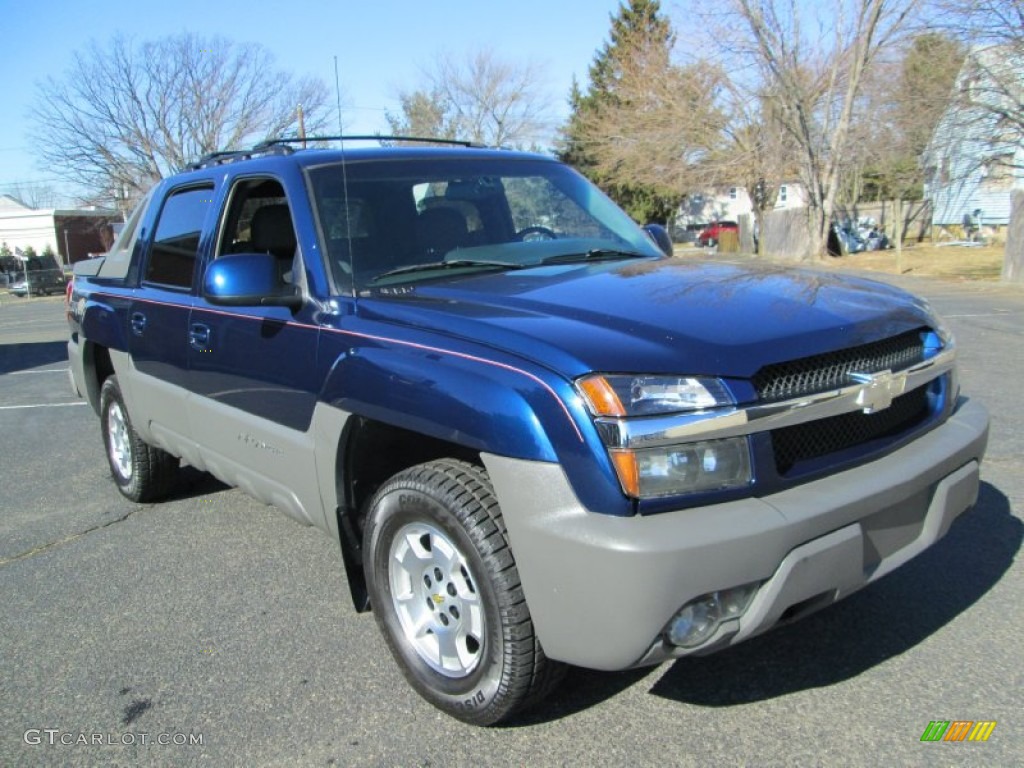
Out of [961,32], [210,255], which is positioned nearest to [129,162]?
[961,32]

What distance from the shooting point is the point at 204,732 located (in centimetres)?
279

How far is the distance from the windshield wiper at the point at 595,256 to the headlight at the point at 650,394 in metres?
1.34

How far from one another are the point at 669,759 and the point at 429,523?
38.8 inches

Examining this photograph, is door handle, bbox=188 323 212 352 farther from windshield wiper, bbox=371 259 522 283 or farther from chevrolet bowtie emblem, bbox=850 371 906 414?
chevrolet bowtie emblem, bbox=850 371 906 414

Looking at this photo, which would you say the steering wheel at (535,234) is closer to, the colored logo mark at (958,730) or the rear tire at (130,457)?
the colored logo mark at (958,730)

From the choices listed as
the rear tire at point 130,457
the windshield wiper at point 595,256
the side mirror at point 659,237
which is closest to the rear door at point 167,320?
the rear tire at point 130,457

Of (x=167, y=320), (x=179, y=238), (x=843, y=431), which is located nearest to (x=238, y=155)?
(x=179, y=238)

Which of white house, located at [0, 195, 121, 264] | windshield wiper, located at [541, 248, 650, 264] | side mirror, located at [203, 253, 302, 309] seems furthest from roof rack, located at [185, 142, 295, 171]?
white house, located at [0, 195, 121, 264]

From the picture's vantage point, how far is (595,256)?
3713 mm

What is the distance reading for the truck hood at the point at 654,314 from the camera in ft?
7.72

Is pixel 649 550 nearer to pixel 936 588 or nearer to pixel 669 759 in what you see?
pixel 669 759

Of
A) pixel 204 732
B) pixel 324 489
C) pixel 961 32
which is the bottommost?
pixel 204 732

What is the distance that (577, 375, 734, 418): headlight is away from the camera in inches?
88.5

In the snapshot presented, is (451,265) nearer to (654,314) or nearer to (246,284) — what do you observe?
(246,284)
